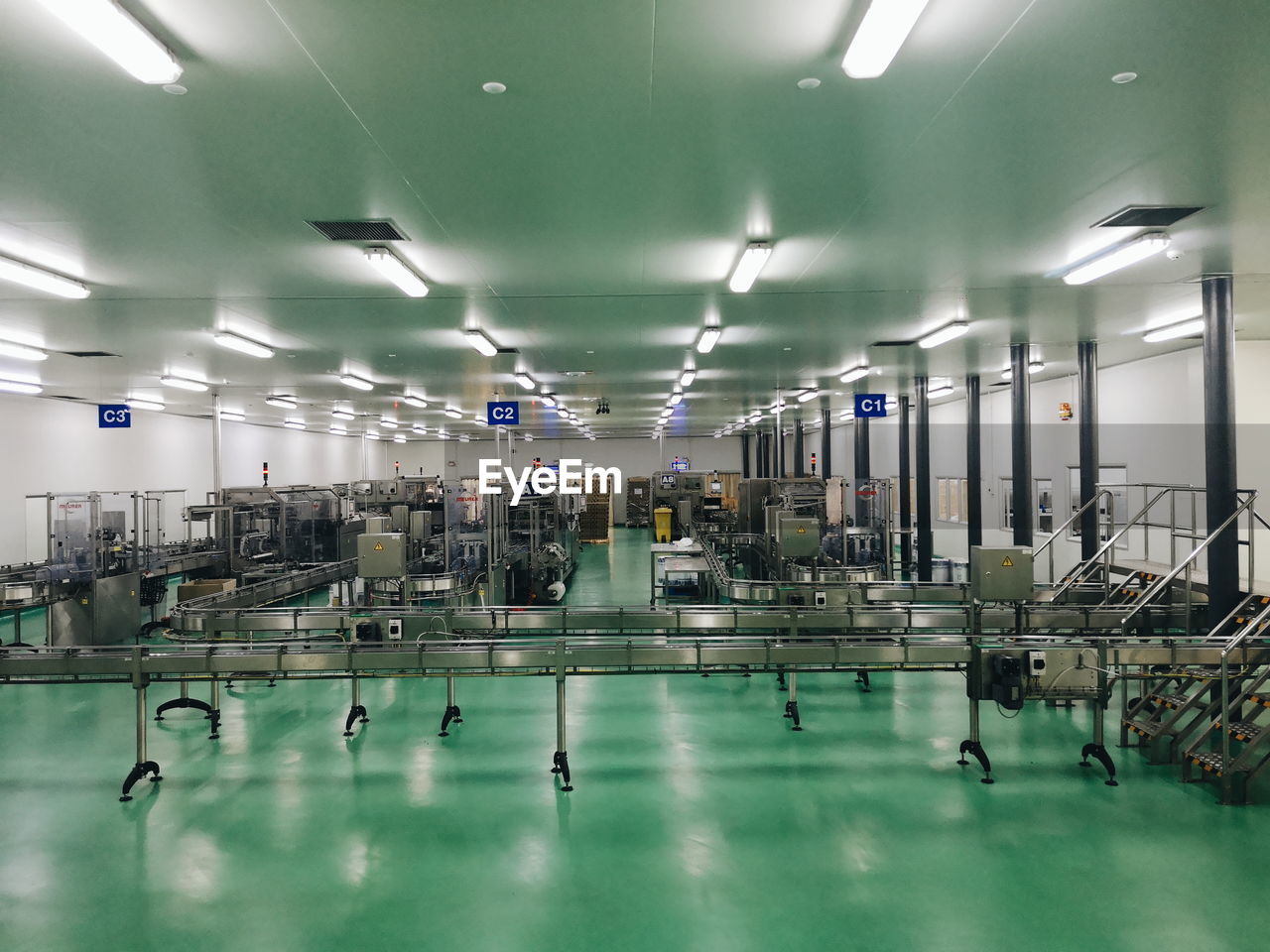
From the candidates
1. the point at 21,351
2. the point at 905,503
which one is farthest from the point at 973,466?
the point at 21,351

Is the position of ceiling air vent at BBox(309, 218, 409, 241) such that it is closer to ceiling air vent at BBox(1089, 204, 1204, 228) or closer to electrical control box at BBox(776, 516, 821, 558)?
ceiling air vent at BBox(1089, 204, 1204, 228)

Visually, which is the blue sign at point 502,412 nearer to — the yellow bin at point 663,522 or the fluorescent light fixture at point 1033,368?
the yellow bin at point 663,522

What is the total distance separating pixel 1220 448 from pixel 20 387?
60.7 ft

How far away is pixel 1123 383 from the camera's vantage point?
13133 mm

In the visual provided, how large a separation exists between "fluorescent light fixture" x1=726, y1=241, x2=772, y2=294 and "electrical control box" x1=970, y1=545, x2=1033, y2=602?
3.32 m

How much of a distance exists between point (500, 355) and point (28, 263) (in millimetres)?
6042

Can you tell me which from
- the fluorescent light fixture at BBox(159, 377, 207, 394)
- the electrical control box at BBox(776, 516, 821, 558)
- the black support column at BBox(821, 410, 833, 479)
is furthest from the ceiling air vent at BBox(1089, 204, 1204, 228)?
the fluorescent light fixture at BBox(159, 377, 207, 394)

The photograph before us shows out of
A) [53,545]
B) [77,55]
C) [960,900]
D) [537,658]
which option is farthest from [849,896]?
[53,545]

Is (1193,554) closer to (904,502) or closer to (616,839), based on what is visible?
(616,839)

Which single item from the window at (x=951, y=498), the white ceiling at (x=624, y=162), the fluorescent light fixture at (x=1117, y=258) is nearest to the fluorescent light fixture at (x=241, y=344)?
the white ceiling at (x=624, y=162)

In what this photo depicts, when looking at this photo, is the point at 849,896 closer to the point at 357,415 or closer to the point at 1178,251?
the point at 1178,251

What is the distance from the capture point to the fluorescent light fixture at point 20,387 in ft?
40.8

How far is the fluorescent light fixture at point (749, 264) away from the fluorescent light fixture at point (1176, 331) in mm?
6589

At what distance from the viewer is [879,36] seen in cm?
297
